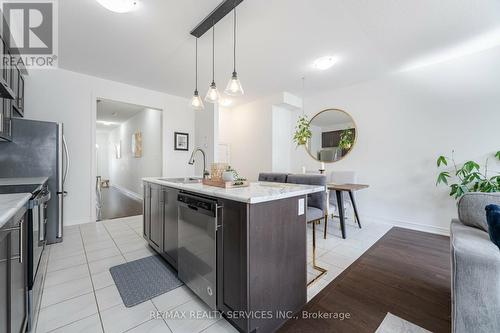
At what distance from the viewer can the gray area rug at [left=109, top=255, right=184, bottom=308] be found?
5.42ft

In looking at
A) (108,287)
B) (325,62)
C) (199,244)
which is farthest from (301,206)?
(325,62)

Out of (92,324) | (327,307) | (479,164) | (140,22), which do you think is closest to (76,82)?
(140,22)

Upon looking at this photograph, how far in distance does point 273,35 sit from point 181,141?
123 inches

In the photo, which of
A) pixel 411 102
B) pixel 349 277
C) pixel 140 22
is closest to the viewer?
pixel 349 277

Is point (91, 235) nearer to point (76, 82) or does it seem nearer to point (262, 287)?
point (76, 82)

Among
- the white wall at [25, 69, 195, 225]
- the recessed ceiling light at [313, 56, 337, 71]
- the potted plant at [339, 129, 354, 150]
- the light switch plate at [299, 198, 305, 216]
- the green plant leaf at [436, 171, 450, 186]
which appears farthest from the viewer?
the potted plant at [339, 129, 354, 150]

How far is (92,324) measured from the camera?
1.35 meters

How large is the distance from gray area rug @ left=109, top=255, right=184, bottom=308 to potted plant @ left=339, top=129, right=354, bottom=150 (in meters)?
3.66

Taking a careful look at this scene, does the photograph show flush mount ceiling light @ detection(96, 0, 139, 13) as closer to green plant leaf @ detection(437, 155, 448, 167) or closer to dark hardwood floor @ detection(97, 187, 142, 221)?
dark hardwood floor @ detection(97, 187, 142, 221)

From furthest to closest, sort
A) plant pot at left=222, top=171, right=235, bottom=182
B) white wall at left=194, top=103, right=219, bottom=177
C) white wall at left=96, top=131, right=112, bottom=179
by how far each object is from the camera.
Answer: white wall at left=96, top=131, right=112, bottom=179, white wall at left=194, top=103, right=219, bottom=177, plant pot at left=222, top=171, right=235, bottom=182

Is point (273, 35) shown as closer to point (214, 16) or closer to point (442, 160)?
point (214, 16)

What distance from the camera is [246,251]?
1.16 m

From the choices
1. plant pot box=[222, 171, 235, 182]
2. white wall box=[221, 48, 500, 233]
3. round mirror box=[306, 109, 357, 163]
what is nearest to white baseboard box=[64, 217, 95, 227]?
plant pot box=[222, 171, 235, 182]

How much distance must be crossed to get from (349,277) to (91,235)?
3405 mm
